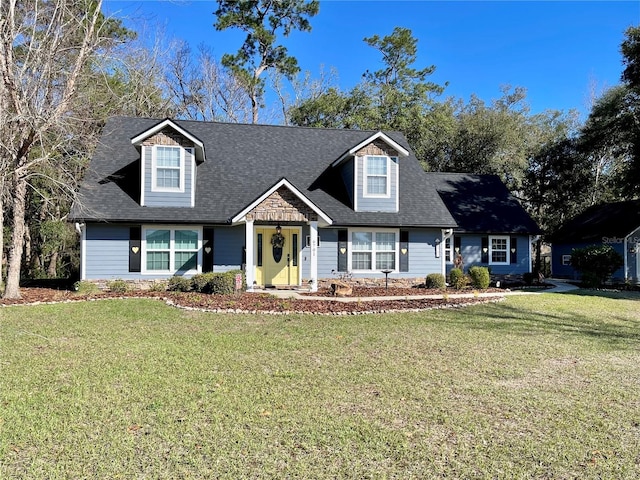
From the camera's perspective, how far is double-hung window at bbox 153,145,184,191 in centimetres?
1620

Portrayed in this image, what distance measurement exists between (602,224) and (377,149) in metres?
16.6

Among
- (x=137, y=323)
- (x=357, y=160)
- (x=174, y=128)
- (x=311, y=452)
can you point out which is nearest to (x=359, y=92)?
(x=357, y=160)

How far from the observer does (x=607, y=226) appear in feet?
84.8

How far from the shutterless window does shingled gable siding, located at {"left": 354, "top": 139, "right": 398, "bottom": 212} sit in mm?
6591

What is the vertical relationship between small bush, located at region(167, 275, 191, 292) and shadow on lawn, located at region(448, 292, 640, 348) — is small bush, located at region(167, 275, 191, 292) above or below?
above

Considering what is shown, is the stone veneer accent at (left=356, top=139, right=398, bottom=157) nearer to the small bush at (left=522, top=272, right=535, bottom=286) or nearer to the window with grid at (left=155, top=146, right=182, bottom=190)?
the window with grid at (left=155, top=146, right=182, bottom=190)

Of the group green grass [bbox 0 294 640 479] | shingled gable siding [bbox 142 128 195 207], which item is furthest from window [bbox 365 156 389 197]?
green grass [bbox 0 294 640 479]

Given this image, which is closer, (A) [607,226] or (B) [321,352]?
(B) [321,352]

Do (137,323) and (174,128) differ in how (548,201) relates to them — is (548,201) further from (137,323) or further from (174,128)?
(137,323)

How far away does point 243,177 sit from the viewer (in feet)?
60.2

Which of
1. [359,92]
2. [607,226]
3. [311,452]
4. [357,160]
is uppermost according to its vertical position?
[359,92]

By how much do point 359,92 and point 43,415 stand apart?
30.0m

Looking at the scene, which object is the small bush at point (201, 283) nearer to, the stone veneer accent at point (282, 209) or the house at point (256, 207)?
the house at point (256, 207)

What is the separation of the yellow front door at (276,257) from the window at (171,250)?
2.20m
